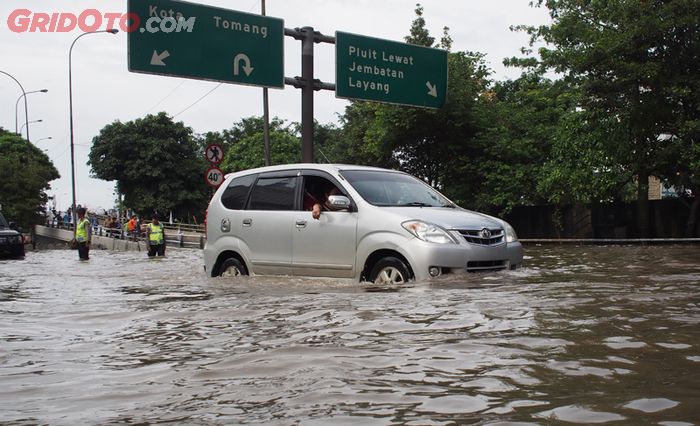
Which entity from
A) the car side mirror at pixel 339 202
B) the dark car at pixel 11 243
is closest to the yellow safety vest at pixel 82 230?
the dark car at pixel 11 243

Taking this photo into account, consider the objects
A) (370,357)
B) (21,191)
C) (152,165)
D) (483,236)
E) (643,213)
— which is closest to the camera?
(370,357)

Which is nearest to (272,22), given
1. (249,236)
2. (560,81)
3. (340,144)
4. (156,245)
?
(249,236)

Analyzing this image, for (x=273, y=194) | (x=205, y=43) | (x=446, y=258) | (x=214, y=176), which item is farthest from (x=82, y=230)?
(x=446, y=258)

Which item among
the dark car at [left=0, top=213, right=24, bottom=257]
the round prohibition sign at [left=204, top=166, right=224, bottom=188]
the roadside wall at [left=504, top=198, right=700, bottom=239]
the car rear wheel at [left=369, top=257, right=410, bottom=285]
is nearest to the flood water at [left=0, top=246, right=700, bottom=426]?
the car rear wheel at [left=369, top=257, right=410, bottom=285]

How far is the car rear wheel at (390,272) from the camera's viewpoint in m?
7.55

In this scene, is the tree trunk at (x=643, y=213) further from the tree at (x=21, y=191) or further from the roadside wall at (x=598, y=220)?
the tree at (x=21, y=191)

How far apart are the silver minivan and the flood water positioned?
18.7 inches

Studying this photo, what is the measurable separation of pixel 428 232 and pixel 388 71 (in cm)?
1021

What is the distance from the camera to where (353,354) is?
159 inches

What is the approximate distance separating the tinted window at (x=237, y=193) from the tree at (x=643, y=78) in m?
12.5

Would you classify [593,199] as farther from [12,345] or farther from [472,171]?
[12,345]

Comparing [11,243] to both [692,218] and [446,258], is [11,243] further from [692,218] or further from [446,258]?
[692,218]

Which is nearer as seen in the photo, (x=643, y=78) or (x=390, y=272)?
(x=390, y=272)

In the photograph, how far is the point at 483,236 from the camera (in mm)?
7789
